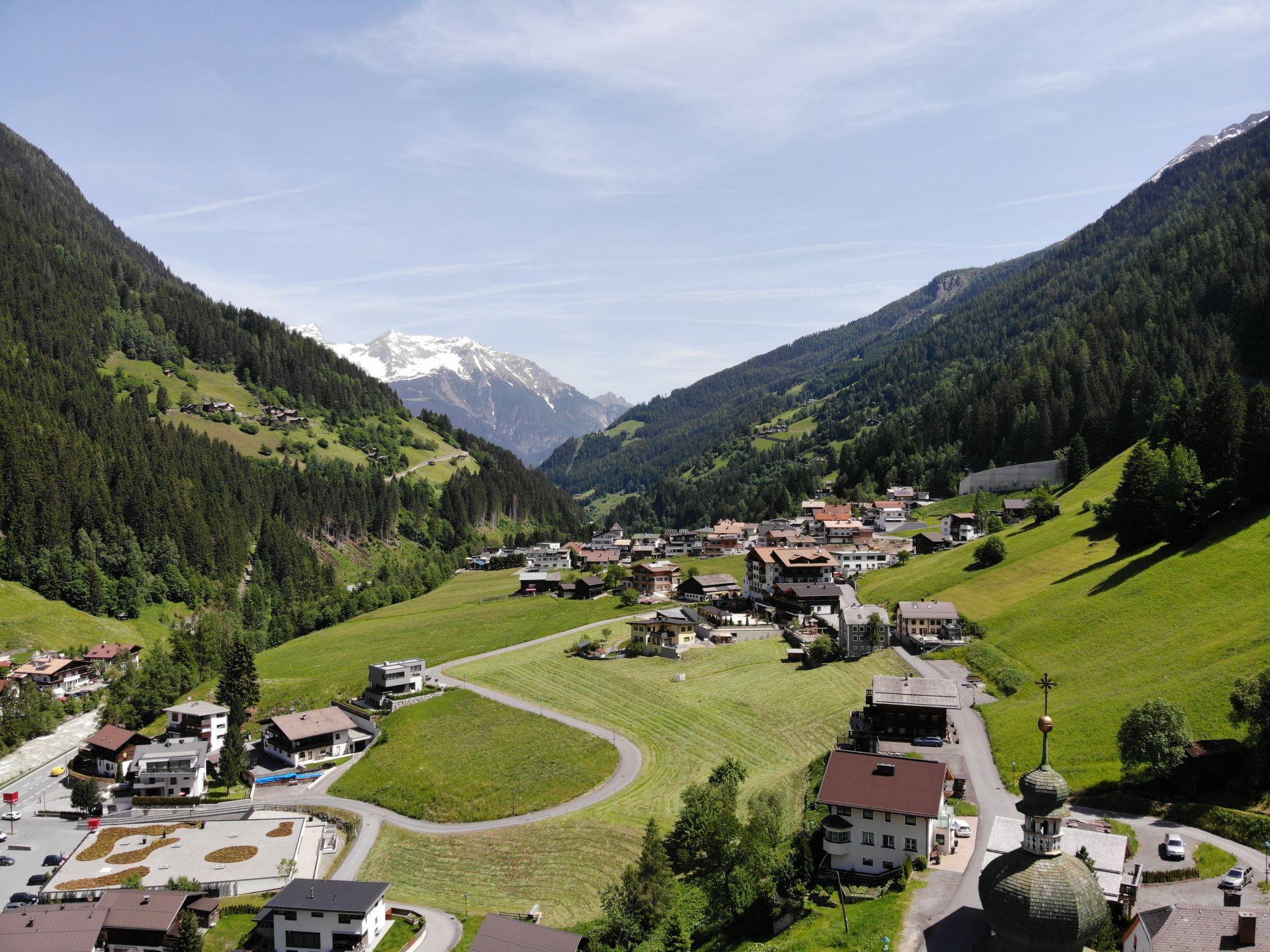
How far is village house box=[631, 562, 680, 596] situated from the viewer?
420 ft

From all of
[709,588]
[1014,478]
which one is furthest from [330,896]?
[1014,478]

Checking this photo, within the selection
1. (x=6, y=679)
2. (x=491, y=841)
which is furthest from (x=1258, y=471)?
(x=6, y=679)

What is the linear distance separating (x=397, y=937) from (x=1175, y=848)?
131 ft

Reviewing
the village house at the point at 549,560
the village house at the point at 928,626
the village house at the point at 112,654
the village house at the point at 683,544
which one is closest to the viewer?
the village house at the point at 928,626

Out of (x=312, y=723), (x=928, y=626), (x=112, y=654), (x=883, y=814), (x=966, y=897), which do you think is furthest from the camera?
(x=112, y=654)

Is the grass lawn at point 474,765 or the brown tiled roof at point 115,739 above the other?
the brown tiled roof at point 115,739

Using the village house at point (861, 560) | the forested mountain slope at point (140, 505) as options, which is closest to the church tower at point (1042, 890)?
the village house at point (861, 560)

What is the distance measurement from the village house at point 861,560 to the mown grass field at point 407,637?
32.6 m

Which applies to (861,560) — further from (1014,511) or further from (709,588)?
(1014,511)

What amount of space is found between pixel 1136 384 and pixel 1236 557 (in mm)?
81802

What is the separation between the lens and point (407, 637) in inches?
4385

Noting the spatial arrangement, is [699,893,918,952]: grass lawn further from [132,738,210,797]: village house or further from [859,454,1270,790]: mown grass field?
[132,738,210,797]: village house

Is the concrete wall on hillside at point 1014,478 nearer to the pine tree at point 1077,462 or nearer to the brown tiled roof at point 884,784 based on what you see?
the pine tree at point 1077,462

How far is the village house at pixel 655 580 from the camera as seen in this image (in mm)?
127875
